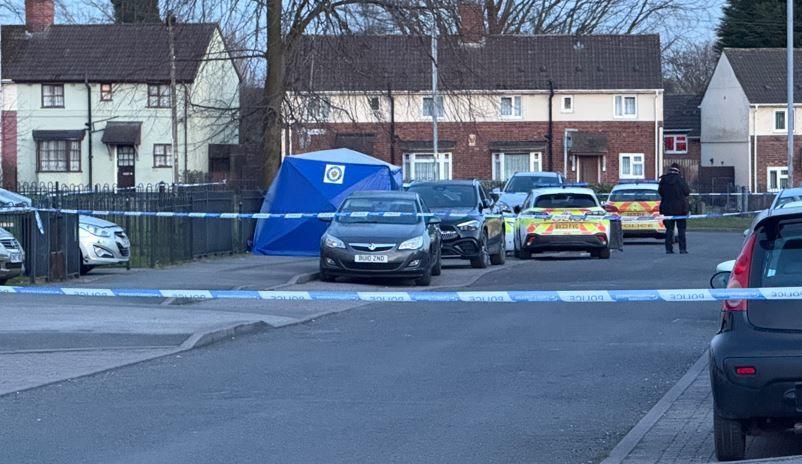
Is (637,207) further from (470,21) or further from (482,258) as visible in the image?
(482,258)

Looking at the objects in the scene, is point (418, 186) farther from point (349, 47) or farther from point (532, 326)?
point (532, 326)

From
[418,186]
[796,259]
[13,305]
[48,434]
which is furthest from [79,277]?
[796,259]

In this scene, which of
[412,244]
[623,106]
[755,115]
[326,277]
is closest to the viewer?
[412,244]

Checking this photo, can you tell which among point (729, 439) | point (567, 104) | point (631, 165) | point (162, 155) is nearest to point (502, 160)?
point (567, 104)

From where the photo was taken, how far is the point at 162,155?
63.0 m

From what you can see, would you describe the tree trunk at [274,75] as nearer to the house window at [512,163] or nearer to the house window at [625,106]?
the house window at [512,163]

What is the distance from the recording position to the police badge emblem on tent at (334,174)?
27.4 meters

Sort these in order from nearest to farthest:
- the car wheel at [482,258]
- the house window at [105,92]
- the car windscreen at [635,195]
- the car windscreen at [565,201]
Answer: the car wheel at [482,258], the car windscreen at [565,201], the car windscreen at [635,195], the house window at [105,92]

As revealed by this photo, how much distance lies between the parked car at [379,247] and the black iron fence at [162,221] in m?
4.28

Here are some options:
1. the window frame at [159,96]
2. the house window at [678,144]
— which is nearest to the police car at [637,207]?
the window frame at [159,96]

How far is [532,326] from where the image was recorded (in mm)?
15148

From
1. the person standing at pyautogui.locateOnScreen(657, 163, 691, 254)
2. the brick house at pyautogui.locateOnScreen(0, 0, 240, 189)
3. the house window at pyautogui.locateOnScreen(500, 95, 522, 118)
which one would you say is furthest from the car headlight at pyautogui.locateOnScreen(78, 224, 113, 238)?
the house window at pyautogui.locateOnScreen(500, 95, 522, 118)

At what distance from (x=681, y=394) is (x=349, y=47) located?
2050cm

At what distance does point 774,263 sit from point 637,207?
26.9 meters
